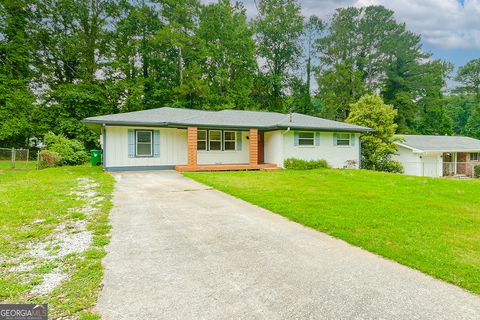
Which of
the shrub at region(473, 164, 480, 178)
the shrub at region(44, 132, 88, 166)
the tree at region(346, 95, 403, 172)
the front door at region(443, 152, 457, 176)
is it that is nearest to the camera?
the shrub at region(44, 132, 88, 166)

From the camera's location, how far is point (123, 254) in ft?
11.8

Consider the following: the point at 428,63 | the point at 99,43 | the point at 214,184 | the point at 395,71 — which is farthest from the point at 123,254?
the point at 428,63

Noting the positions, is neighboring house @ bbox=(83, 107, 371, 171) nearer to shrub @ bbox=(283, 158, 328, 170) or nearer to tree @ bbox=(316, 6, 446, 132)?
shrub @ bbox=(283, 158, 328, 170)

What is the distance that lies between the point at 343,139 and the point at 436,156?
35.0 ft

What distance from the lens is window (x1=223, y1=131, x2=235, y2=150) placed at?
16.1m

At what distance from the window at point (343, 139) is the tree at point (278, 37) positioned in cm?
1645

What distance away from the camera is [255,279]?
2957 millimetres

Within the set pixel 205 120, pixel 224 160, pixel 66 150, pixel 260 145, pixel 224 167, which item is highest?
pixel 205 120

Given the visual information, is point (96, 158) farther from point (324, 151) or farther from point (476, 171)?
point (476, 171)

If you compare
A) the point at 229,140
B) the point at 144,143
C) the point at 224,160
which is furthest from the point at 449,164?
the point at 144,143

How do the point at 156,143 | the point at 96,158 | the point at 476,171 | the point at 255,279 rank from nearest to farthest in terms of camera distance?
the point at 255,279
the point at 156,143
the point at 96,158
the point at 476,171

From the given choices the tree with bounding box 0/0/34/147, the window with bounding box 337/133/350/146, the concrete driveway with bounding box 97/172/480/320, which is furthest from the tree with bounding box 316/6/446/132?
the concrete driveway with bounding box 97/172/480/320

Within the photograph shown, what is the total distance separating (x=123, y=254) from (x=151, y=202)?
3297mm

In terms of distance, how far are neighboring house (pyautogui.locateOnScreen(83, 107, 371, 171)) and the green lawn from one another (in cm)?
Answer: 609
